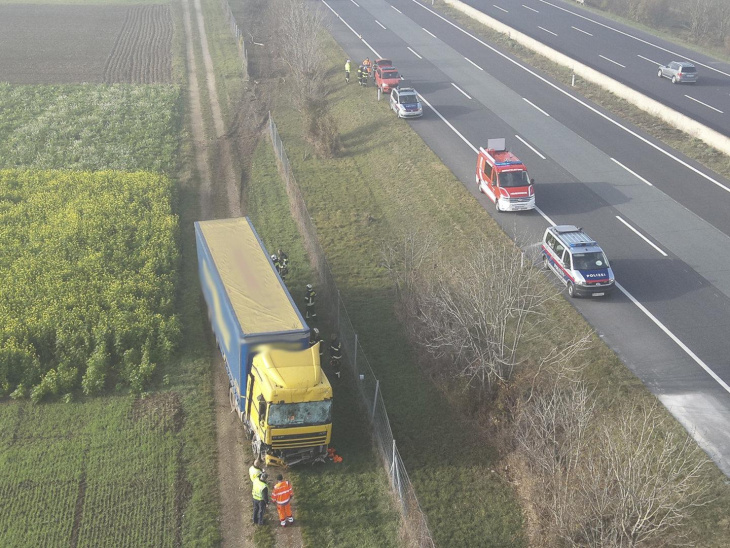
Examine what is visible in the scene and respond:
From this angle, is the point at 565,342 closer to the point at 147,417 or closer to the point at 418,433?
the point at 418,433

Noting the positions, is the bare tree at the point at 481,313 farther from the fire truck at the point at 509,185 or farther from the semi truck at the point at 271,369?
the fire truck at the point at 509,185

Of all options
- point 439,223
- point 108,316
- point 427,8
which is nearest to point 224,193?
point 439,223

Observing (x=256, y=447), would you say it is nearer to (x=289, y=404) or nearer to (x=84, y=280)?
(x=289, y=404)

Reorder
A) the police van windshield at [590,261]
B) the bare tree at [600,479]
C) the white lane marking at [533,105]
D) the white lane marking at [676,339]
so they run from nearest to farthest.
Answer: the bare tree at [600,479], the white lane marking at [676,339], the police van windshield at [590,261], the white lane marking at [533,105]

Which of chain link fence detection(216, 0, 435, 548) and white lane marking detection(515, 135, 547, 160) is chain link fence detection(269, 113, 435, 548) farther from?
white lane marking detection(515, 135, 547, 160)

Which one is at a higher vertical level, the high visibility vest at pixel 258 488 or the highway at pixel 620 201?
the high visibility vest at pixel 258 488

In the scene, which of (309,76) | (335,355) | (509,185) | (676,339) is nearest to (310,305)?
(335,355)

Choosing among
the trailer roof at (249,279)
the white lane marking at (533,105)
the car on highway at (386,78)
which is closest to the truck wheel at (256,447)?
the trailer roof at (249,279)
